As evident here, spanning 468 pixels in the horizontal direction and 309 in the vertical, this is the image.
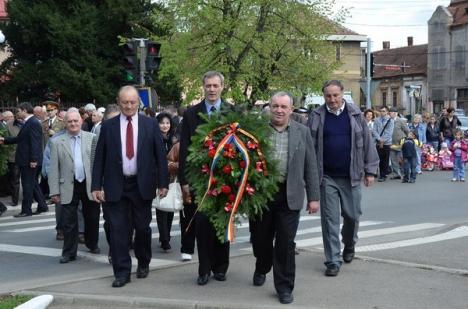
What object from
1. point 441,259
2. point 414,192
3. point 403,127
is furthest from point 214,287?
point 403,127

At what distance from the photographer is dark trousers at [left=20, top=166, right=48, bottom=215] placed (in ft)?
46.1

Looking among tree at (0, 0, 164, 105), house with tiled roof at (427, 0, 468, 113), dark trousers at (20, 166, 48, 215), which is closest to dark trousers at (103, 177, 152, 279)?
dark trousers at (20, 166, 48, 215)

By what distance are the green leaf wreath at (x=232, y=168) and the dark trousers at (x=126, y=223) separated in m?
0.98

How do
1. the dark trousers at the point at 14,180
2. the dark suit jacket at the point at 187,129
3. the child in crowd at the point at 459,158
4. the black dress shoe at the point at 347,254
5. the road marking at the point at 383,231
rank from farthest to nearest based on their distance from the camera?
the child in crowd at the point at 459,158 < the dark trousers at the point at 14,180 < the road marking at the point at 383,231 < the black dress shoe at the point at 347,254 < the dark suit jacket at the point at 187,129

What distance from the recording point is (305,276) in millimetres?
7699

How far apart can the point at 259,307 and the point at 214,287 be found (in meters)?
0.90

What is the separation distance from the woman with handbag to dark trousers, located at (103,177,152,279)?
4.79ft

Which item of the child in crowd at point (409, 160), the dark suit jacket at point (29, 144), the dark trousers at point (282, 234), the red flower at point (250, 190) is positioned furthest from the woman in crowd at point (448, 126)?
the red flower at point (250, 190)

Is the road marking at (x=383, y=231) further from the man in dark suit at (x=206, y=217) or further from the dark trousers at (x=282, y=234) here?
the dark trousers at (x=282, y=234)

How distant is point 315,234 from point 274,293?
4194 mm

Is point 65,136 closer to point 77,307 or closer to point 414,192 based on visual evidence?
point 77,307

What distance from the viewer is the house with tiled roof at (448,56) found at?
238ft

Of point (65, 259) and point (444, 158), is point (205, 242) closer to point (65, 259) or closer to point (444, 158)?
point (65, 259)

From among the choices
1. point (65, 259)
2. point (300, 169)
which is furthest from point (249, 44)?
point (300, 169)
